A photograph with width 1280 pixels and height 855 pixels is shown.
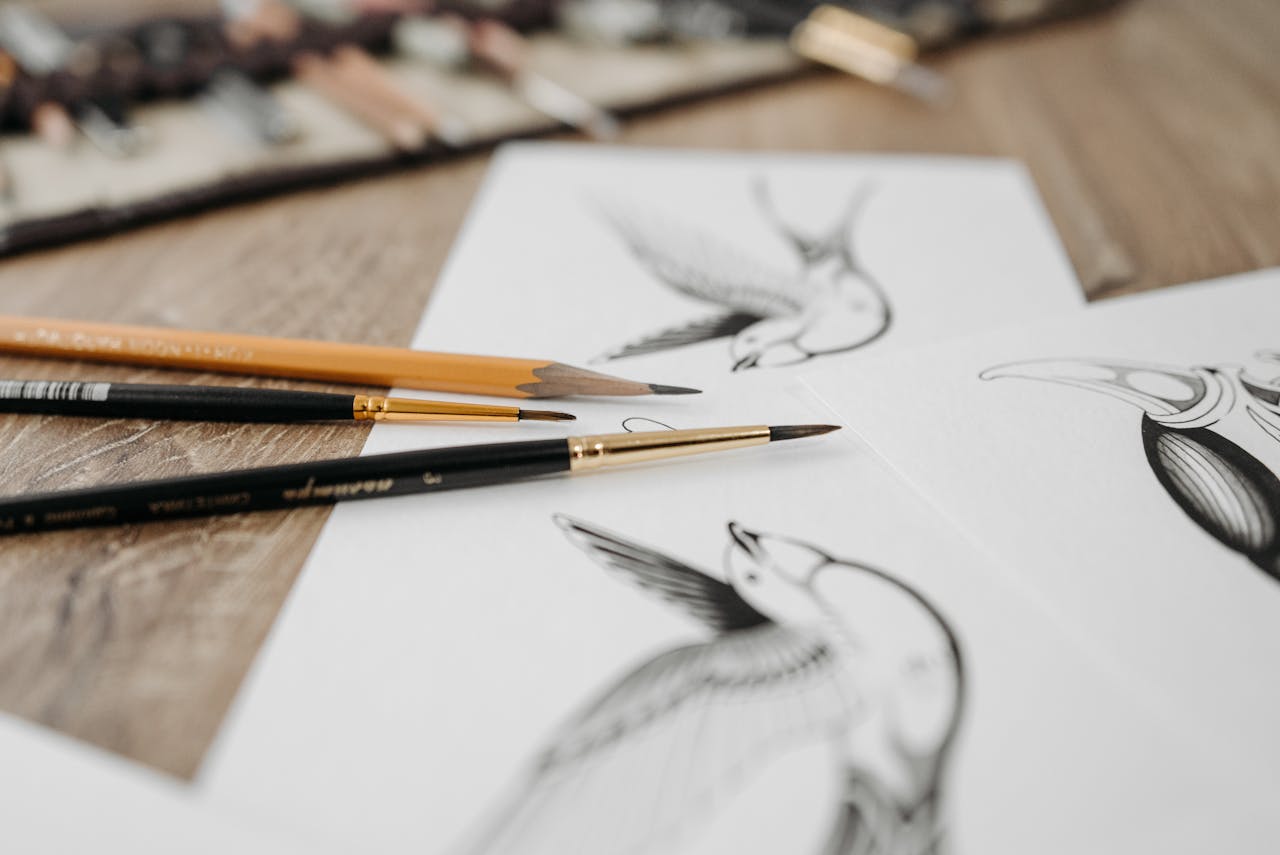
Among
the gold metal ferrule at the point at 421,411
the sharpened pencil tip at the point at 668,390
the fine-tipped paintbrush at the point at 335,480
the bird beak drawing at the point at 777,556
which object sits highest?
the gold metal ferrule at the point at 421,411

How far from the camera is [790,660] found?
259 millimetres

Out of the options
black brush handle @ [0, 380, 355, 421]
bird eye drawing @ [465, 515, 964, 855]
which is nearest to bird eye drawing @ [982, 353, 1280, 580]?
bird eye drawing @ [465, 515, 964, 855]

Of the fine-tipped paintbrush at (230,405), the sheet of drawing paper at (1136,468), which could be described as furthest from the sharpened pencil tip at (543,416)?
the sheet of drawing paper at (1136,468)

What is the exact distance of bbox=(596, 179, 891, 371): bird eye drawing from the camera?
372mm

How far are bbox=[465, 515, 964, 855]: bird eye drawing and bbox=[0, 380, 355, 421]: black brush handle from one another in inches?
4.7

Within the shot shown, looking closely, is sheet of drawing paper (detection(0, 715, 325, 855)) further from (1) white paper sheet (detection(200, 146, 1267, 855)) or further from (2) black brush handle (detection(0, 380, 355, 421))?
(2) black brush handle (detection(0, 380, 355, 421))

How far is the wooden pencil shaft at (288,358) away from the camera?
1.10 ft

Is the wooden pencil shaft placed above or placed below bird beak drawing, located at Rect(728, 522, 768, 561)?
above

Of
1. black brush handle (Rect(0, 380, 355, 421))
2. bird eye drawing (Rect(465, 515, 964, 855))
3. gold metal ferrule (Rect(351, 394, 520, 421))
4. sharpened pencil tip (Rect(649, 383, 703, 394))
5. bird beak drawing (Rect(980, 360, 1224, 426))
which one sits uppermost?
black brush handle (Rect(0, 380, 355, 421))

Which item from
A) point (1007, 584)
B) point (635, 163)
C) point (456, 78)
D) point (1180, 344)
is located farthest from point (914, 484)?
point (456, 78)

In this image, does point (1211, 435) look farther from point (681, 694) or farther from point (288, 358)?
point (288, 358)

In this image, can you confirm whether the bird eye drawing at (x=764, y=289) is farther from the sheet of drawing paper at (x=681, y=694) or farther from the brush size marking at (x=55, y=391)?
the brush size marking at (x=55, y=391)

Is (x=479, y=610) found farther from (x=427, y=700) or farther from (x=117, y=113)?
(x=117, y=113)

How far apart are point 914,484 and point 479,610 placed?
0.16 metres
